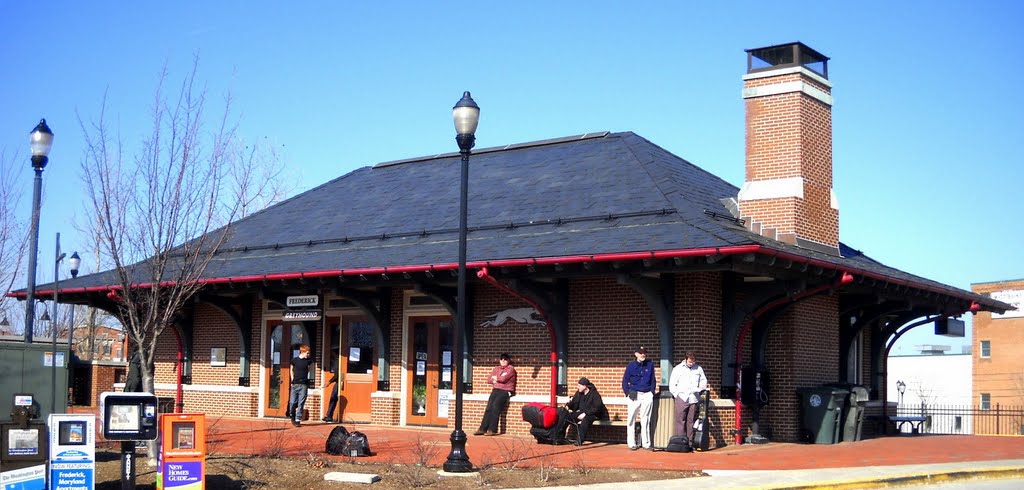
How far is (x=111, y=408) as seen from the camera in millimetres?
10742

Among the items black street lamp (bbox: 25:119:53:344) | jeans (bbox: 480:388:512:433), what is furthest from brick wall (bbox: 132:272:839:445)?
black street lamp (bbox: 25:119:53:344)

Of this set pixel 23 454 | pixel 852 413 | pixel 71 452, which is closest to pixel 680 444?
pixel 852 413

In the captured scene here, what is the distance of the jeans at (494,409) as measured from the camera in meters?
19.6

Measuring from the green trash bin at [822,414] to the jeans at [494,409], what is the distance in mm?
5054

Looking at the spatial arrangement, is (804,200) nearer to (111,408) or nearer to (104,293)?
(111,408)

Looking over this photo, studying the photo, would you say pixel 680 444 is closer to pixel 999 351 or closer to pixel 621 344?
pixel 621 344

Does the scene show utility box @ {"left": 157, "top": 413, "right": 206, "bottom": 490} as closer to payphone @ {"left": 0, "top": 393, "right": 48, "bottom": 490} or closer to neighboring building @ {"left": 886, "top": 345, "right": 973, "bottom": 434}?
payphone @ {"left": 0, "top": 393, "right": 48, "bottom": 490}

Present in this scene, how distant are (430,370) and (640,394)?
5453mm

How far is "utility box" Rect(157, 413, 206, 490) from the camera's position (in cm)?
1105

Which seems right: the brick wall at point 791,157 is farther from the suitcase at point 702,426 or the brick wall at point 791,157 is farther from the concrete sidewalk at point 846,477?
the concrete sidewalk at point 846,477

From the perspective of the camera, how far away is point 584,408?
18.1 metres

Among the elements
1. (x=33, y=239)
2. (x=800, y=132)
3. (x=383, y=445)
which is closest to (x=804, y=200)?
(x=800, y=132)

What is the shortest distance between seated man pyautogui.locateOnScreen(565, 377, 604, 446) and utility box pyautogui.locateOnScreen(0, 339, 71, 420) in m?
8.15

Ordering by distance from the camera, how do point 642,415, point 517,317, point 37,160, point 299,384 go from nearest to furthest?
point 37,160
point 642,415
point 517,317
point 299,384
